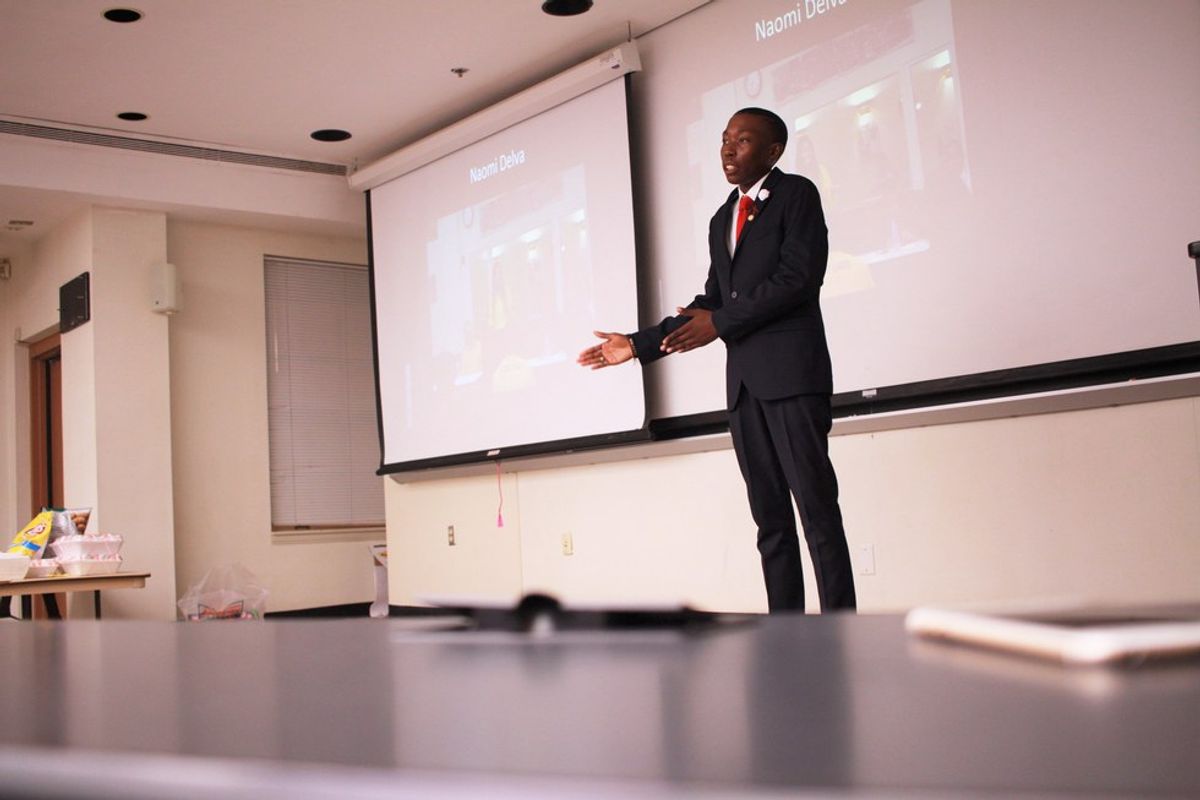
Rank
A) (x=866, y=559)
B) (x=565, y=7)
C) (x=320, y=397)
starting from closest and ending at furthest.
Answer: (x=866, y=559) → (x=565, y=7) → (x=320, y=397)

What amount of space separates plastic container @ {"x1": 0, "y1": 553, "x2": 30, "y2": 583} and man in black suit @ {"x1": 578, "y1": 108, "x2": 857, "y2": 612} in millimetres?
2596

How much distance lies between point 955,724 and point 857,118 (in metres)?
3.95

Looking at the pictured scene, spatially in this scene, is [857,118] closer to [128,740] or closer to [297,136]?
[297,136]

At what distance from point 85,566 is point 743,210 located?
3169mm

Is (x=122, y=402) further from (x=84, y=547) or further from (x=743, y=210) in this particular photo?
(x=743, y=210)

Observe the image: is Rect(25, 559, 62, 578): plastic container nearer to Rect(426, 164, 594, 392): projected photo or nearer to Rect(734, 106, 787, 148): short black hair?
Rect(426, 164, 594, 392): projected photo

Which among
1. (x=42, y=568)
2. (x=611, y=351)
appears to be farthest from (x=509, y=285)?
(x=611, y=351)

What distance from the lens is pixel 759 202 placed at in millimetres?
2850

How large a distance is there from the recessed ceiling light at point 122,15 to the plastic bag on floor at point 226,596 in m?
2.87

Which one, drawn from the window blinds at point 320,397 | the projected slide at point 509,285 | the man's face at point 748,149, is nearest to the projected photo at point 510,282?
the projected slide at point 509,285

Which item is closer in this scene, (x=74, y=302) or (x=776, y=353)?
(x=776, y=353)

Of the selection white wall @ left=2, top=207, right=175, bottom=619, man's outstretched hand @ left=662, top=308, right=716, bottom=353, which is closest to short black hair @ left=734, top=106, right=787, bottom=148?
man's outstretched hand @ left=662, top=308, right=716, bottom=353

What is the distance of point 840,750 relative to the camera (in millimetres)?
230

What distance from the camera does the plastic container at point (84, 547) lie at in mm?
4645
